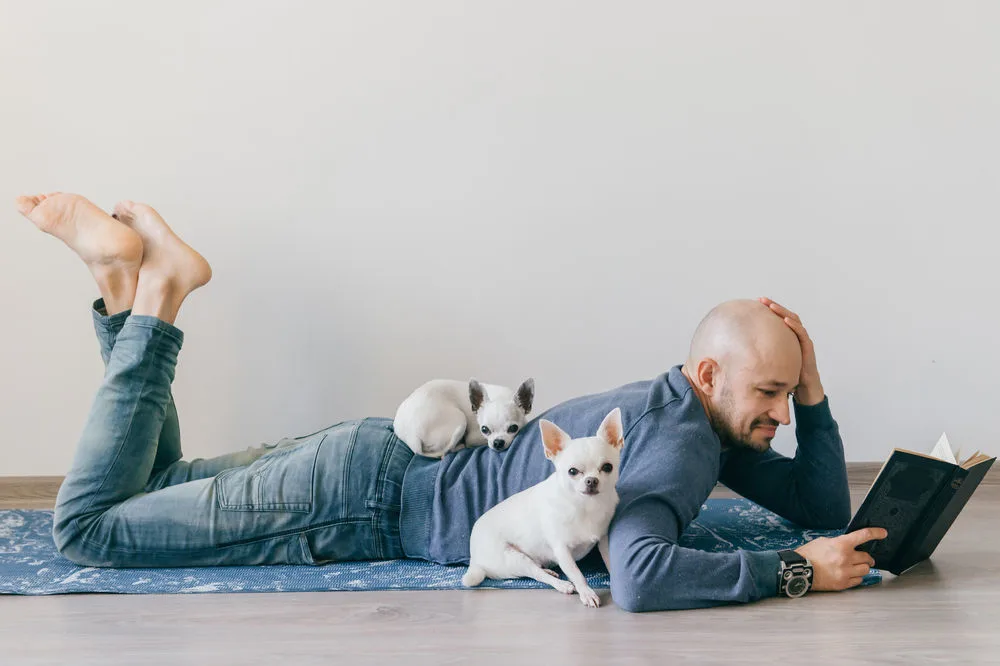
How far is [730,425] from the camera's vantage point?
202 cm

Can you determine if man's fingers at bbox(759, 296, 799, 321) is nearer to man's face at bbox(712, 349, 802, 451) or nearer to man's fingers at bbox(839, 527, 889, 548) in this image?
man's face at bbox(712, 349, 802, 451)

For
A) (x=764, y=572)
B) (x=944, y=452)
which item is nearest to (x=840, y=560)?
(x=764, y=572)

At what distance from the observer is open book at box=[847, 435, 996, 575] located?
1.81 m

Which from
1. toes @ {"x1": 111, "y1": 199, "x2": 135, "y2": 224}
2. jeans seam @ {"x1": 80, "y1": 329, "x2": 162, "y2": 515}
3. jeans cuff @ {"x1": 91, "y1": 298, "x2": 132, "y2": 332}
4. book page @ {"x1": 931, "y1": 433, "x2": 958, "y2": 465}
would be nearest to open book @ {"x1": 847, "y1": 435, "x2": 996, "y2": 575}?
book page @ {"x1": 931, "y1": 433, "x2": 958, "y2": 465}

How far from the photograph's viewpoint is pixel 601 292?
2.88m

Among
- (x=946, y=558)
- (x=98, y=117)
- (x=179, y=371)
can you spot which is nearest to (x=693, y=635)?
(x=946, y=558)

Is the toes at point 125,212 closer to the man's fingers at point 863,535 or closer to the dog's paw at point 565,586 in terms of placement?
the dog's paw at point 565,586

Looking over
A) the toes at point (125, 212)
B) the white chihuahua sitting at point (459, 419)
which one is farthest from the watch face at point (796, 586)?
the toes at point (125, 212)

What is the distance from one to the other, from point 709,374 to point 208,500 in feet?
3.62

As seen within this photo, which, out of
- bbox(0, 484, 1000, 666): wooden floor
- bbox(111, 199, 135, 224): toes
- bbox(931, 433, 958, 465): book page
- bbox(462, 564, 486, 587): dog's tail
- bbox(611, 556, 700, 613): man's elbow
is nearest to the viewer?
bbox(0, 484, 1000, 666): wooden floor

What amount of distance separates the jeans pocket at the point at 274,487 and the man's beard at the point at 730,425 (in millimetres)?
870

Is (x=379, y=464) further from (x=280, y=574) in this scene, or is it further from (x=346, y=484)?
(x=280, y=574)

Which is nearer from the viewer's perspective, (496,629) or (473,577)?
(496,629)

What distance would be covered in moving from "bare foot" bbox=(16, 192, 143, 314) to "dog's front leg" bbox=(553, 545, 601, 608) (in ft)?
3.95
